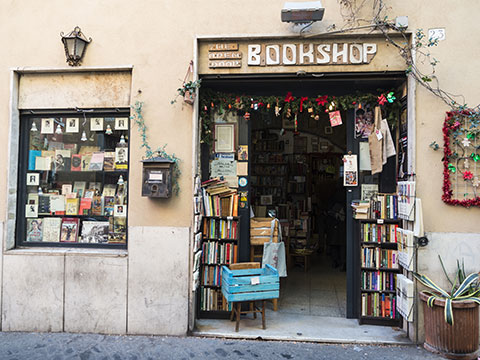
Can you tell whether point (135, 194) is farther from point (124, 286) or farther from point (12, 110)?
point (12, 110)

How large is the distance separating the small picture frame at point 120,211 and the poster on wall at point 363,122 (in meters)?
3.34

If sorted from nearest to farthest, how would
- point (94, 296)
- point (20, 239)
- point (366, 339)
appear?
point (366, 339) → point (94, 296) → point (20, 239)

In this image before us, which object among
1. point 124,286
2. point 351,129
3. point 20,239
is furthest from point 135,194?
point 351,129

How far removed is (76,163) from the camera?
203 inches

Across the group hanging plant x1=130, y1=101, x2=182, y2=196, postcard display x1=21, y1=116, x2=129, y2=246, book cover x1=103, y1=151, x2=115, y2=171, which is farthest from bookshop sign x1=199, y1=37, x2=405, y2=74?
book cover x1=103, y1=151, x2=115, y2=171

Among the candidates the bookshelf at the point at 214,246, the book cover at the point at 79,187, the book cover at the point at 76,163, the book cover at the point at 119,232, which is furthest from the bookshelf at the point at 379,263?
the book cover at the point at 76,163

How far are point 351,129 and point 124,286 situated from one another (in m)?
3.65

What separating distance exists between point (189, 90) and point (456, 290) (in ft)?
12.7

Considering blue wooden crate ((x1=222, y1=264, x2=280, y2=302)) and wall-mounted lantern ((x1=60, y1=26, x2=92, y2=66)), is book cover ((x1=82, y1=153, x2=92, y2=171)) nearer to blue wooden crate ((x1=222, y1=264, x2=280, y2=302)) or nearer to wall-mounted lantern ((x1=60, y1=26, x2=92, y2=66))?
wall-mounted lantern ((x1=60, y1=26, x2=92, y2=66))

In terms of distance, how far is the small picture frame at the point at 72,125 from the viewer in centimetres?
507

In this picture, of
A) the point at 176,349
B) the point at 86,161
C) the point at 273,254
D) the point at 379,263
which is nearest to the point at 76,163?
the point at 86,161

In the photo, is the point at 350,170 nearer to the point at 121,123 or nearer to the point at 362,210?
the point at 362,210

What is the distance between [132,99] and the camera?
4680mm

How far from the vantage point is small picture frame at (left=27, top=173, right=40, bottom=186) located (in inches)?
199
